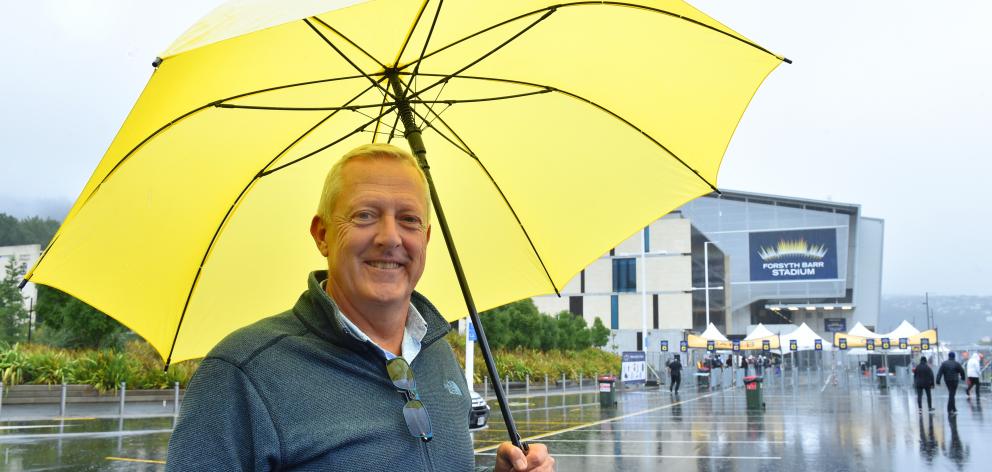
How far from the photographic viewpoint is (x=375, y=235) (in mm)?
2180

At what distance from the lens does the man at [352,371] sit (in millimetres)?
1831

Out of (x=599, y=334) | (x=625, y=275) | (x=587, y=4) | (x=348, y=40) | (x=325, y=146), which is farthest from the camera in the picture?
(x=625, y=275)

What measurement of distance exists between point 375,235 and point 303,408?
510mm

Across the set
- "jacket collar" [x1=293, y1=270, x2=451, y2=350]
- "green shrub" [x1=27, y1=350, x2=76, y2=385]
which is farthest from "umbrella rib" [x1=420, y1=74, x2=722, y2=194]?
"green shrub" [x1=27, y1=350, x2=76, y2=385]

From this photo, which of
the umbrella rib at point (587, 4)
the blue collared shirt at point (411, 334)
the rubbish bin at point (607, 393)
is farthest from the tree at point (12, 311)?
the blue collared shirt at point (411, 334)

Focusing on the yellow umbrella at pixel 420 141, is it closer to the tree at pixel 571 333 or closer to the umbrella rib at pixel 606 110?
the umbrella rib at pixel 606 110

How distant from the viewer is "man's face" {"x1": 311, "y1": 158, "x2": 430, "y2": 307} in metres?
2.17

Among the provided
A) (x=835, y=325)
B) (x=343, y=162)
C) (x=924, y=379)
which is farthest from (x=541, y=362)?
(x=835, y=325)

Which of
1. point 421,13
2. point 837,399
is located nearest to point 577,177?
point 421,13

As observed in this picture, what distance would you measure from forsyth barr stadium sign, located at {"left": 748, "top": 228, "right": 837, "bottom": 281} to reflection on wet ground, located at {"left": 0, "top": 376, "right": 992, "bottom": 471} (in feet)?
155

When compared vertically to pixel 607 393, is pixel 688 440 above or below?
below

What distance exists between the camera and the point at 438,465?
6.82 ft

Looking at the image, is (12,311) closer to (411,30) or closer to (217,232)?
(217,232)

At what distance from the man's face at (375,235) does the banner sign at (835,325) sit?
76.4 metres
